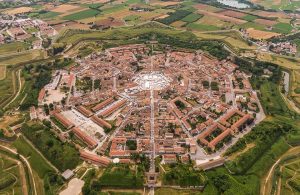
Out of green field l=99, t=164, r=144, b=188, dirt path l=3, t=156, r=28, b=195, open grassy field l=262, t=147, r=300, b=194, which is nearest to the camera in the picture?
green field l=99, t=164, r=144, b=188

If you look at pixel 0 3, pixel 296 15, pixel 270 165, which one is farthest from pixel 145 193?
pixel 0 3

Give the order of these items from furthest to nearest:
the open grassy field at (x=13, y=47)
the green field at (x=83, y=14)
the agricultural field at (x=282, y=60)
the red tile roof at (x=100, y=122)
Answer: the green field at (x=83, y=14), the open grassy field at (x=13, y=47), the agricultural field at (x=282, y=60), the red tile roof at (x=100, y=122)

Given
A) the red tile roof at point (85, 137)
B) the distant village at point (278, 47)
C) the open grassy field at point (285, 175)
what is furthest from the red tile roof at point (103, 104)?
the distant village at point (278, 47)

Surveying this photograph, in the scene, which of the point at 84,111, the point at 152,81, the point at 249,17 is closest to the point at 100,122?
the point at 84,111

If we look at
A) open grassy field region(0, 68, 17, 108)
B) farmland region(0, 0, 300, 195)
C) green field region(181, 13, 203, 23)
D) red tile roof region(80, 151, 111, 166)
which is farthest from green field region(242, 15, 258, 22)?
red tile roof region(80, 151, 111, 166)

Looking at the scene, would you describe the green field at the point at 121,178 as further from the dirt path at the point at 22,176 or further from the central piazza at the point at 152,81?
the central piazza at the point at 152,81

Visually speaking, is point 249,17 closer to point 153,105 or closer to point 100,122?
point 153,105

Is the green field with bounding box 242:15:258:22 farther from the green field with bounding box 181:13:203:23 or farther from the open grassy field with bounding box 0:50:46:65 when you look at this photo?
the open grassy field with bounding box 0:50:46:65

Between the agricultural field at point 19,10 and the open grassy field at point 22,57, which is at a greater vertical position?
the agricultural field at point 19,10

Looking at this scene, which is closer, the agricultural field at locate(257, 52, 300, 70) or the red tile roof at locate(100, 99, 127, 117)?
the red tile roof at locate(100, 99, 127, 117)

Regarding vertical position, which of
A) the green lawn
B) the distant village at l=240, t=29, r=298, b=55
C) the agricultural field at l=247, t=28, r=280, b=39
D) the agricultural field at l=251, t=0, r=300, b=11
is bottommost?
the green lawn
